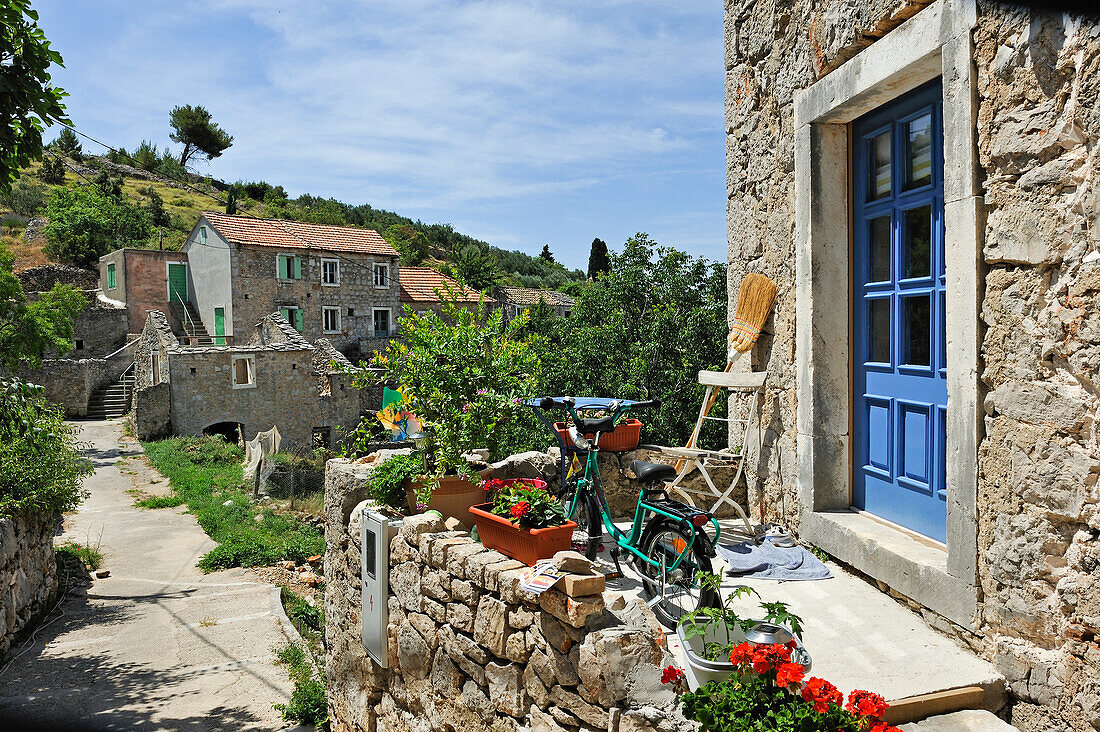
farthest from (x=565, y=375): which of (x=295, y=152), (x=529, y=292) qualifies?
(x=529, y=292)

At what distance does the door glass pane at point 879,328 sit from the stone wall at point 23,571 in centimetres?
951

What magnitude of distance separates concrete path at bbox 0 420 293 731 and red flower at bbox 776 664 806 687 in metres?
5.88

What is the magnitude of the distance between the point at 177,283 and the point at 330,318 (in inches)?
291

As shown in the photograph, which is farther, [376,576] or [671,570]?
[376,576]

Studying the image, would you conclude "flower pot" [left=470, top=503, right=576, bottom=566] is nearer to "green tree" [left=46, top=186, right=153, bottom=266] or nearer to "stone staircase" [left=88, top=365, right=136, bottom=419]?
"stone staircase" [left=88, top=365, right=136, bottom=419]

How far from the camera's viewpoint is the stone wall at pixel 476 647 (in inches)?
Result: 106

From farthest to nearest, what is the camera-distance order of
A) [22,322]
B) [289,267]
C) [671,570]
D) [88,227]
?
1. [88,227]
2. [289,267]
3. [22,322]
4. [671,570]

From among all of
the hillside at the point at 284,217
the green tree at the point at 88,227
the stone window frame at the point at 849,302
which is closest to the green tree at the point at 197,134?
the hillside at the point at 284,217

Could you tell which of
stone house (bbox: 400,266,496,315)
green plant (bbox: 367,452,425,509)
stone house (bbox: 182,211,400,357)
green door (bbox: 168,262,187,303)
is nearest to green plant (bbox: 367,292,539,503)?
green plant (bbox: 367,452,425,509)

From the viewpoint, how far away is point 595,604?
2.81 meters

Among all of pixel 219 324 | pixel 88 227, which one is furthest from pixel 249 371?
pixel 88 227

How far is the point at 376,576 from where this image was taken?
4.56 metres

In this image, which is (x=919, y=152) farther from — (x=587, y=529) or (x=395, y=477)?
(x=395, y=477)

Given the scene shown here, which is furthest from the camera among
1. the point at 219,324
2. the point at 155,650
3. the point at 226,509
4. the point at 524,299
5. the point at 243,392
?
the point at 524,299
